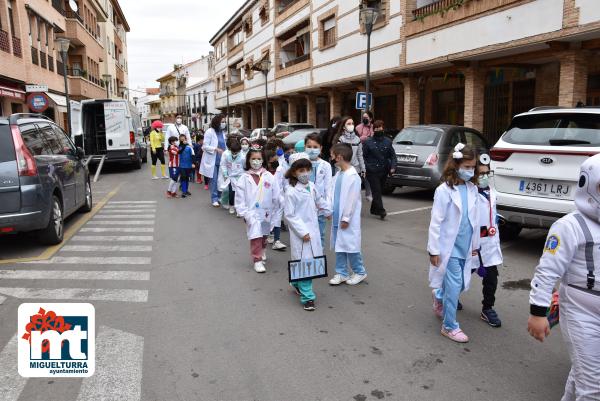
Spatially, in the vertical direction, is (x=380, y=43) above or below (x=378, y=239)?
above

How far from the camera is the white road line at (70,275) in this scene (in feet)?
18.8

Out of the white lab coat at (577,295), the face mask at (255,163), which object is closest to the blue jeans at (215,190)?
the face mask at (255,163)

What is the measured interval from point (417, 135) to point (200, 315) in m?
8.19

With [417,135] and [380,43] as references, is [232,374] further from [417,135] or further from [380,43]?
[380,43]

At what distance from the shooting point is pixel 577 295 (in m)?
2.57

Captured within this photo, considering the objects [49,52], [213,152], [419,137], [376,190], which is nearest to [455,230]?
[376,190]

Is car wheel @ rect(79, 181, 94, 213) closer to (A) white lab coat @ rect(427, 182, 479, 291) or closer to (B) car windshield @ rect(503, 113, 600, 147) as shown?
(B) car windshield @ rect(503, 113, 600, 147)

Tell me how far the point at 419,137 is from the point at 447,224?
7.76 meters

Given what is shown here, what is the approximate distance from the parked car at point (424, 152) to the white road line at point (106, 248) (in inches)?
239

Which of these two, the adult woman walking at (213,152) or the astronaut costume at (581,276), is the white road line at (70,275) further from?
the adult woman walking at (213,152)

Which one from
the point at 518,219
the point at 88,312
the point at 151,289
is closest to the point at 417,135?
the point at 518,219

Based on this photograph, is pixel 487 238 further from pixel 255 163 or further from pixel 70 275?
pixel 70 275

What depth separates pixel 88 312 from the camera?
14.3ft

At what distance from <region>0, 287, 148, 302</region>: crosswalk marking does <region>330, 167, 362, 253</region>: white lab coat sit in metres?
2.04
